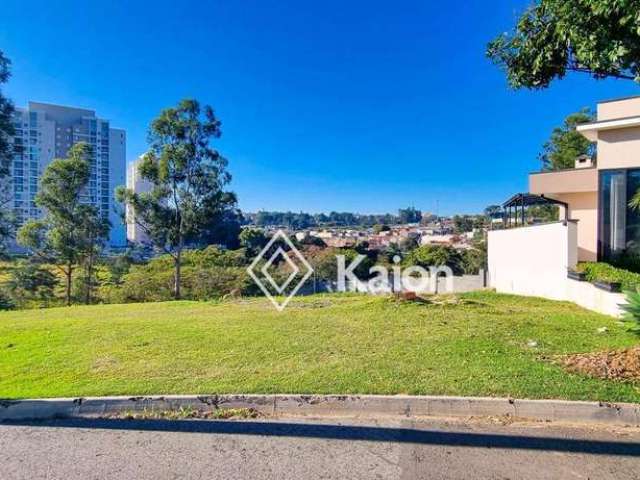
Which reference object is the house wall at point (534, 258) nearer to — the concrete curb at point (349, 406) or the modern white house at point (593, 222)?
the modern white house at point (593, 222)

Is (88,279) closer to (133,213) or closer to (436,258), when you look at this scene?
(133,213)

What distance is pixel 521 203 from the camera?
611 inches

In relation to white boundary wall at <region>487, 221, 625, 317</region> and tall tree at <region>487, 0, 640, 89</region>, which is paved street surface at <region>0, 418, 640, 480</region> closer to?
tall tree at <region>487, 0, 640, 89</region>

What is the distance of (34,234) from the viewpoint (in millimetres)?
16750

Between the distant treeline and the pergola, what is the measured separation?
1421 inches

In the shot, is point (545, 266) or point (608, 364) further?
point (545, 266)

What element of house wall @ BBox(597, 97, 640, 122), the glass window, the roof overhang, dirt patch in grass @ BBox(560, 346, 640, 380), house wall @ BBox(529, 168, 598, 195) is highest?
house wall @ BBox(597, 97, 640, 122)

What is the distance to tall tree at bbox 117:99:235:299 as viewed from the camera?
16469mm

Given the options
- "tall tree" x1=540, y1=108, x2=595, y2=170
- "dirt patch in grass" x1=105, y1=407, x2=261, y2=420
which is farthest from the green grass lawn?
"tall tree" x1=540, y1=108, x2=595, y2=170

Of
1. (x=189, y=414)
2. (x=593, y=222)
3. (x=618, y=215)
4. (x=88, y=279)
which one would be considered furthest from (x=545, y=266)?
(x=88, y=279)

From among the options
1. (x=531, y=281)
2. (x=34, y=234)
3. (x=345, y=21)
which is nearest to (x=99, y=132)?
(x=34, y=234)

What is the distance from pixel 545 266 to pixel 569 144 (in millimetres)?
12474

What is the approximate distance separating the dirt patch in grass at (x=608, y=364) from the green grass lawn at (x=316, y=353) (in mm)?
243

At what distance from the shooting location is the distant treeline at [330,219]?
192ft
